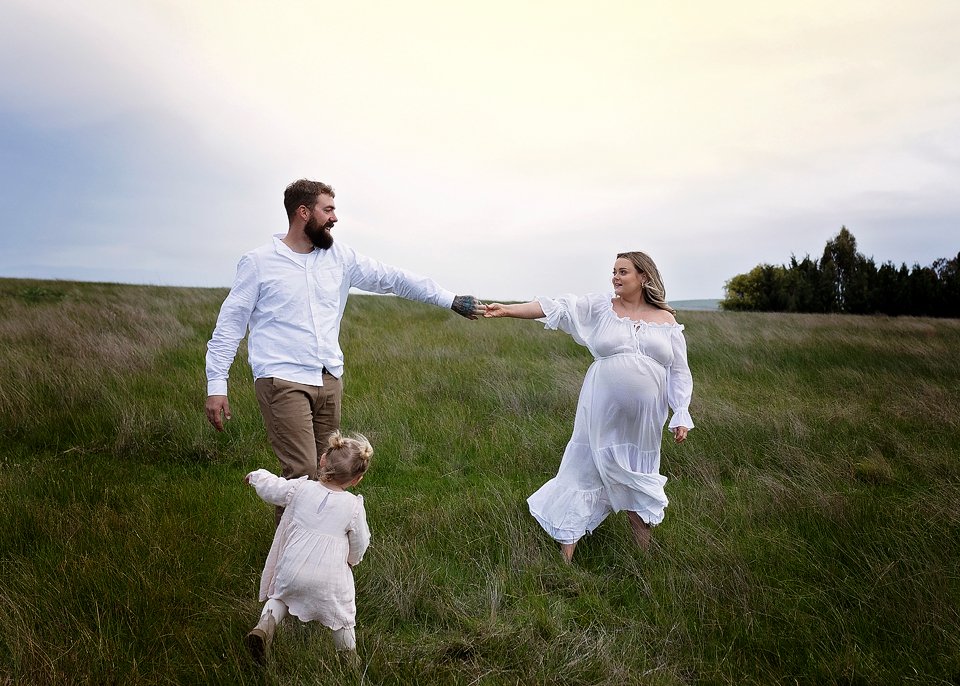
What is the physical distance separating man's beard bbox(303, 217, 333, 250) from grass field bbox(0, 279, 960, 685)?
1.99 metres

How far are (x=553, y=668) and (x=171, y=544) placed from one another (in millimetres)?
2564

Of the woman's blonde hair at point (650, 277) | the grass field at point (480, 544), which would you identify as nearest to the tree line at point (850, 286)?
the grass field at point (480, 544)

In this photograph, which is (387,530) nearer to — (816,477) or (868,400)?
(816,477)

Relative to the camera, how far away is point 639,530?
4.49 m

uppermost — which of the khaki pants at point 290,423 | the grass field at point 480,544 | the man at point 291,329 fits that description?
the man at point 291,329

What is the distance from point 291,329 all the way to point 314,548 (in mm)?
1410

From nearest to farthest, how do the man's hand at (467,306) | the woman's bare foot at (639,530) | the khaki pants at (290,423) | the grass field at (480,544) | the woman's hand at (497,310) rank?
the grass field at (480,544) < the khaki pants at (290,423) < the woman's bare foot at (639,530) < the woman's hand at (497,310) < the man's hand at (467,306)

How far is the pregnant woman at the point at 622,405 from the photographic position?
4.33 metres

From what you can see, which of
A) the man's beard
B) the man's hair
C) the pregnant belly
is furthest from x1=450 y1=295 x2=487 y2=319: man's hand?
the man's hair

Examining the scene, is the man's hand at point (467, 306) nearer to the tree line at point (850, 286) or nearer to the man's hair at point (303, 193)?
the man's hair at point (303, 193)

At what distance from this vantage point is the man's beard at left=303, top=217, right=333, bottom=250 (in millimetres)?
3953

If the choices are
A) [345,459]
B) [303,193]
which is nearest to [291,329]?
[303,193]

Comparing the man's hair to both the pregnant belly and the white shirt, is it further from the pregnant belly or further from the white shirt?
the pregnant belly

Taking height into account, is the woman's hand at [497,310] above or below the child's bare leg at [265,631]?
above
